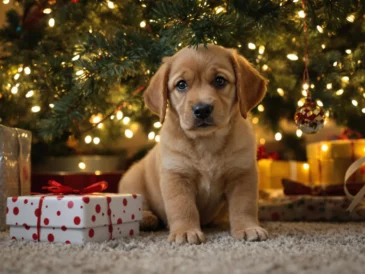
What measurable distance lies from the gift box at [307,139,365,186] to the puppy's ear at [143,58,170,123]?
127 centimetres

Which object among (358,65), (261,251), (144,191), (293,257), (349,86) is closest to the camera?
(293,257)

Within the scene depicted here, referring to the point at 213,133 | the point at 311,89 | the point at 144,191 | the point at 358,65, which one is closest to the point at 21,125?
the point at 144,191

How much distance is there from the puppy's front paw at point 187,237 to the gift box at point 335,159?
4.45 ft

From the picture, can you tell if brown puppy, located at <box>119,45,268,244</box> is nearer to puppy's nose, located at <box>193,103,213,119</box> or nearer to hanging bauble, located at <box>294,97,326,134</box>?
puppy's nose, located at <box>193,103,213,119</box>

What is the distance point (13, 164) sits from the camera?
2.05 metres

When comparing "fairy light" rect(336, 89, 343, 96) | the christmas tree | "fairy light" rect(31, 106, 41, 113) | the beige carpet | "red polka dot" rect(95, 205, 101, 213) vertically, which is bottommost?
the beige carpet

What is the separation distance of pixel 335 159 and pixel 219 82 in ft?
4.30

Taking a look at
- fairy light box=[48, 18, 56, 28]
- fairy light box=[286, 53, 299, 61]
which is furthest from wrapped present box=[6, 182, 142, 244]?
fairy light box=[286, 53, 299, 61]

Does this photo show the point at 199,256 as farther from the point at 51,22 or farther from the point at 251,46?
the point at 51,22

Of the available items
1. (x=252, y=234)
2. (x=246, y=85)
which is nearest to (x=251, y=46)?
(x=246, y=85)

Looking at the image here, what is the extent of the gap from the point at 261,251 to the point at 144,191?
0.96m

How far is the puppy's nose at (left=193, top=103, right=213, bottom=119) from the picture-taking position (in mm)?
1683

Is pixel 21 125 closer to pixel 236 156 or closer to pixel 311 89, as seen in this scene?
pixel 236 156

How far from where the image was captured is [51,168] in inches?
115
